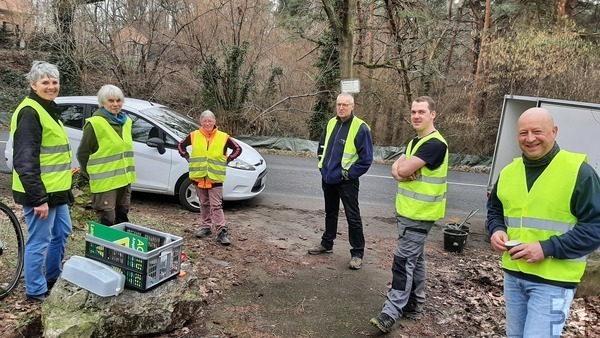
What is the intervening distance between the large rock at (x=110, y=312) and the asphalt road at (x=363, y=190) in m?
4.90

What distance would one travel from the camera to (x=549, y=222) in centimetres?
250

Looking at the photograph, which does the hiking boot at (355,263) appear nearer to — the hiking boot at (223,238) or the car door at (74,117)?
the hiking boot at (223,238)

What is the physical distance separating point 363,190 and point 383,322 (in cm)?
709

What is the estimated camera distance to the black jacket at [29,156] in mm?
3367

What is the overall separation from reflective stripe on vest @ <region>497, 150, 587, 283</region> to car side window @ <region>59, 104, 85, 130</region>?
22.7 ft

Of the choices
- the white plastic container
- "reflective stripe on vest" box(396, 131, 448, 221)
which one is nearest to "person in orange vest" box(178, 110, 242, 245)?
the white plastic container

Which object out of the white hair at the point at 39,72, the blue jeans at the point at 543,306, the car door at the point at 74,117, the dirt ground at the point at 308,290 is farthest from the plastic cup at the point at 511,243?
the car door at the point at 74,117

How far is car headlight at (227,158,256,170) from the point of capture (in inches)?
292

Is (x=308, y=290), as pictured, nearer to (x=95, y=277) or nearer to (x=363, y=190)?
(x=95, y=277)

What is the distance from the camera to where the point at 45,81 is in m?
3.50

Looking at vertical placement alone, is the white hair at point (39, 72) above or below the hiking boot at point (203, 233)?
above

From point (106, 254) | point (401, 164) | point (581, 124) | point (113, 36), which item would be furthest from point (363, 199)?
point (113, 36)

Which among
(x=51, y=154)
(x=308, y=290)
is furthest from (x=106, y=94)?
(x=308, y=290)

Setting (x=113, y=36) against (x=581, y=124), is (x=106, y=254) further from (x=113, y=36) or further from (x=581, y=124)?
(x=113, y=36)
